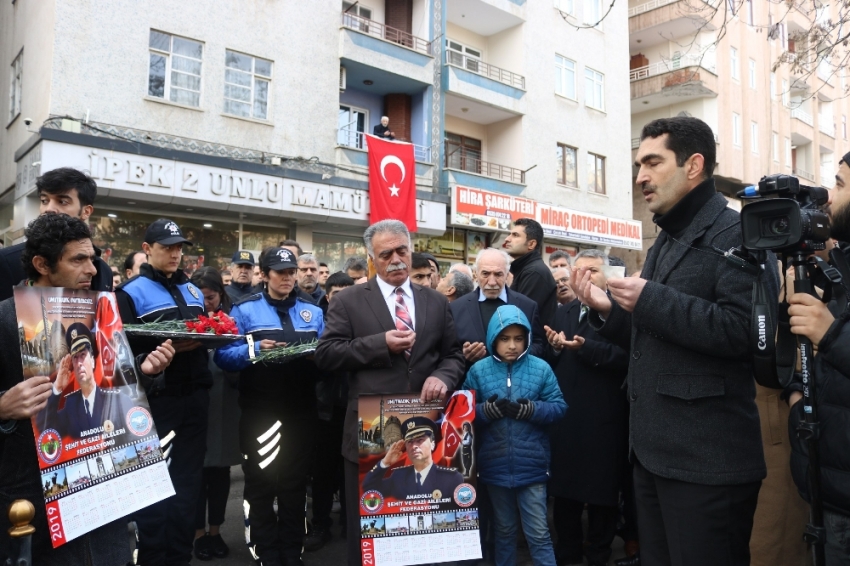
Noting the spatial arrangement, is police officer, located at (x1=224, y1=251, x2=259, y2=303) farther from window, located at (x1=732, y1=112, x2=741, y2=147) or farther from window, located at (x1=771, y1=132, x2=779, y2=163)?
window, located at (x1=771, y1=132, x2=779, y2=163)

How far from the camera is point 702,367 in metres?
2.40

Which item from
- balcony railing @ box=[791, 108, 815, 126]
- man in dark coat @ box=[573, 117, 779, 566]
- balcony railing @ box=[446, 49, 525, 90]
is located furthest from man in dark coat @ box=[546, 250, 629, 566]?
balcony railing @ box=[791, 108, 815, 126]

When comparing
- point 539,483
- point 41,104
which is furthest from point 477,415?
point 41,104

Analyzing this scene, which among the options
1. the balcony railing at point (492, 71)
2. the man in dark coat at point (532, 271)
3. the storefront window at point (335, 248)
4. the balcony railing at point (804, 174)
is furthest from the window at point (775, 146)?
the man in dark coat at point (532, 271)

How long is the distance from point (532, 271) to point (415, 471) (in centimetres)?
267

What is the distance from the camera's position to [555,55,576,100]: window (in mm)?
21266

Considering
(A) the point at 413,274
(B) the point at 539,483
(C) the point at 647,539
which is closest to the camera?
(C) the point at 647,539

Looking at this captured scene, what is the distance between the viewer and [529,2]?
66.6 feet

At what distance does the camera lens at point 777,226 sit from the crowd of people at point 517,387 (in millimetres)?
224

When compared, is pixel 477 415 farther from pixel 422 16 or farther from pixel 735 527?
pixel 422 16

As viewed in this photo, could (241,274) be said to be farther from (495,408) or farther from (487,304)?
(495,408)

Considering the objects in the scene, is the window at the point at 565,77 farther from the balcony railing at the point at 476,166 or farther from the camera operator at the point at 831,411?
the camera operator at the point at 831,411

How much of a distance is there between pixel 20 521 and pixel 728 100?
29.4 metres

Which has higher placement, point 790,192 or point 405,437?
point 790,192
